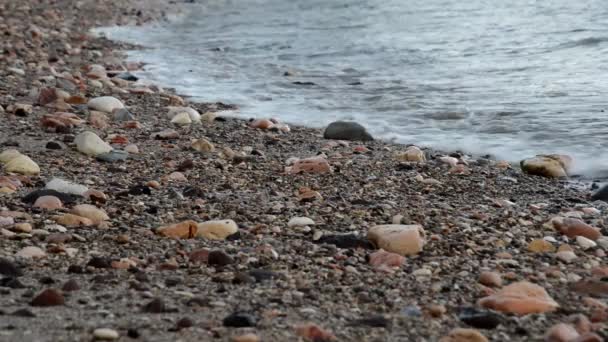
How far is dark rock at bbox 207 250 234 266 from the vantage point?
112 inches

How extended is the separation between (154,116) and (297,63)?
396 centimetres

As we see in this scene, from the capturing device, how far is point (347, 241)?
3113mm

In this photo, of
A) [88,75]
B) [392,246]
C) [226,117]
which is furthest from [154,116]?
[392,246]

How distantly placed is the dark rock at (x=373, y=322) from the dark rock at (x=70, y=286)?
827 millimetres

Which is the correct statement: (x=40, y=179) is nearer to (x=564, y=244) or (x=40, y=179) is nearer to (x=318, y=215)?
(x=318, y=215)

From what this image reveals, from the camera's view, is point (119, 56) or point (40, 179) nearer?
point (40, 179)

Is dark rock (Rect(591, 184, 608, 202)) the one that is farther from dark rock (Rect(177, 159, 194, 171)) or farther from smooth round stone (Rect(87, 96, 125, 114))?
smooth round stone (Rect(87, 96, 125, 114))

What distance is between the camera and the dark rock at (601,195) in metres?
4.09

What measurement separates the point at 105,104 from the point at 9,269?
3.42 m

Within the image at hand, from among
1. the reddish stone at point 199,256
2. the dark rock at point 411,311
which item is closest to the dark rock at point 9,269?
the reddish stone at point 199,256

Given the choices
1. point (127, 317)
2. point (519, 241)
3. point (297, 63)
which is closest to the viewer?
point (127, 317)

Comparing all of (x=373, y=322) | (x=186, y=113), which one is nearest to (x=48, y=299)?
(x=373, y=322)

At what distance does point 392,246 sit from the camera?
10.1 feet

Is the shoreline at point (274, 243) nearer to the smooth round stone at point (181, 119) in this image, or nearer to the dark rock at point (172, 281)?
the dark rock at point (172, 281)
